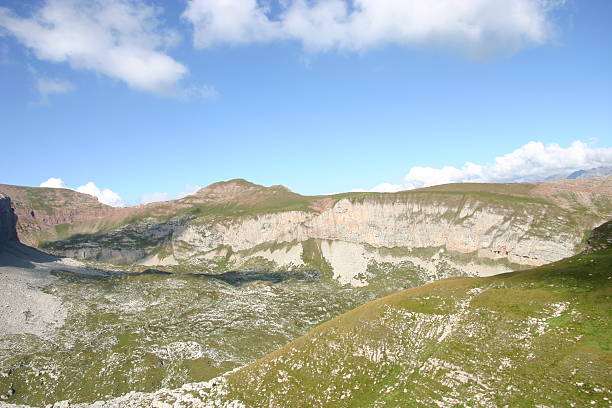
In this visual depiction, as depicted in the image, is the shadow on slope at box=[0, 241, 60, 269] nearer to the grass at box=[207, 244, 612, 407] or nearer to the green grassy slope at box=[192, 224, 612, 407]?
the grass at box=[207, 244, 612, 407]

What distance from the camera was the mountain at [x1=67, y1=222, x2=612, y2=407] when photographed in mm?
32406

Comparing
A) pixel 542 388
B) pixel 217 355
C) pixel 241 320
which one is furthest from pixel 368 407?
pixel 241 320

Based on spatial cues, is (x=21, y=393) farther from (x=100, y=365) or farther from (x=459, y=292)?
(x=459, y=292)

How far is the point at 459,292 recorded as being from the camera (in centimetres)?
5034

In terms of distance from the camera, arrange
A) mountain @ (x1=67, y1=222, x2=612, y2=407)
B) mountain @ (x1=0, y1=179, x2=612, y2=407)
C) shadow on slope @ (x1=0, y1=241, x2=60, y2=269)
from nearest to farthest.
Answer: mountain @ (x1=67, y1=222, x2=612, y2=407) → mountain @ (x1=0, y1=179, x2=612, y2=407) → shadow on slope @ (x1=0, y1=241, x2=60, y2=269)

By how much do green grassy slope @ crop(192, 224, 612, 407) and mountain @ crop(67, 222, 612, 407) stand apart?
110mm

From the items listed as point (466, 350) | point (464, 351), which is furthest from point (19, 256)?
point (466, 350)

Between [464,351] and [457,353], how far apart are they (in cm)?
75

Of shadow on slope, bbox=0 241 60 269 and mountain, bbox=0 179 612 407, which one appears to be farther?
shadow on slope, bbox=0 241 60 269

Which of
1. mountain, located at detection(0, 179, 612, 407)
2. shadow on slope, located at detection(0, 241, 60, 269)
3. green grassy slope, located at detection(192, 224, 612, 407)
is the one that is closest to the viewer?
green grassy slope, located at detection(192, 224, 612, 407)

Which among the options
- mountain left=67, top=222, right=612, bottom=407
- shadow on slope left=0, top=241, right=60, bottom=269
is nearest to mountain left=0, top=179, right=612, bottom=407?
mountain left=67, top=222, right=612, bottom=407

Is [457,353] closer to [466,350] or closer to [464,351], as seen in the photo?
[464,351]

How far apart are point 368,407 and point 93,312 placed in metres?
108

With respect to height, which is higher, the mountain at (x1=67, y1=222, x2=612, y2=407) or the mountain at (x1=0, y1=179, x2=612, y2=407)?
the mountain at (x1=67, y1=222, x2=612, y2=407)
